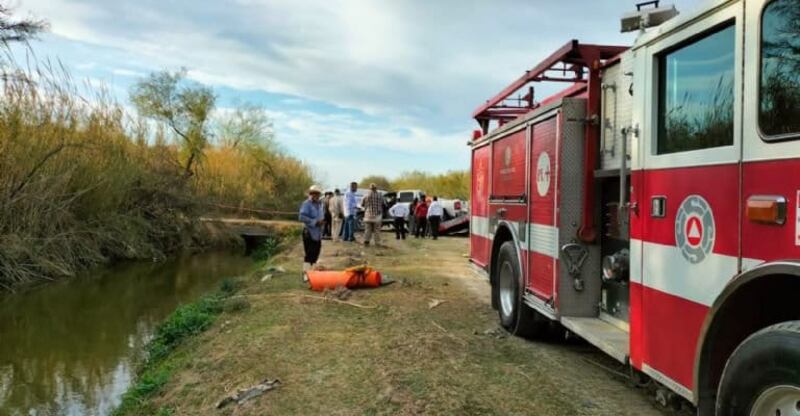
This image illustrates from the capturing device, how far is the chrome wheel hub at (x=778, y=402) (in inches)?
110

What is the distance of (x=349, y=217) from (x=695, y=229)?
16.5 metres

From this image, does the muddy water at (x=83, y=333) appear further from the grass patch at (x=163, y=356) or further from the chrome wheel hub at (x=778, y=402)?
the chrome wheel hub at (x=778, y=402)

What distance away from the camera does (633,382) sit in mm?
5895

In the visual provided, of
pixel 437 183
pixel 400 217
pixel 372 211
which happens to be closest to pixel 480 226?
pixel 372 211

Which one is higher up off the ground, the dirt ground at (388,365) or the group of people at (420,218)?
the group of people at (420,218)

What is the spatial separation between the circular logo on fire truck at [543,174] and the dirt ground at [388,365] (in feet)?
5.53

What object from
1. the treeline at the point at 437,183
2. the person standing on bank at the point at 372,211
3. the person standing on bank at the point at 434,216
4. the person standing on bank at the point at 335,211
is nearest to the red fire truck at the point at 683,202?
the person standing on bank at the point at 372,211

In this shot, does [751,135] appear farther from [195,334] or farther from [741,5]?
[195,334]

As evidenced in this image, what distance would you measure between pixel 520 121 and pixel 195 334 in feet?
17.1

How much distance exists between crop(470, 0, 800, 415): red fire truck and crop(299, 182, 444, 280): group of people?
19.4ft

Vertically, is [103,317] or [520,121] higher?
[520,121]

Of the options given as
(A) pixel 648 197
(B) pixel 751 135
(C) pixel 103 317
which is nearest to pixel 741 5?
(B) pixel 751 135

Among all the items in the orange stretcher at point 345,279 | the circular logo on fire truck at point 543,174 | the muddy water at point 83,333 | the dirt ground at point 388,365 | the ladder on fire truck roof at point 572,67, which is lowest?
the muddy water at point 83,333

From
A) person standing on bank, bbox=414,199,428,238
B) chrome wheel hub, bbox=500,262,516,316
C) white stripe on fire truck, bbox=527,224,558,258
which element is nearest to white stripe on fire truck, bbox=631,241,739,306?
white stripe on fire truck, bbox=527,224,558,258
